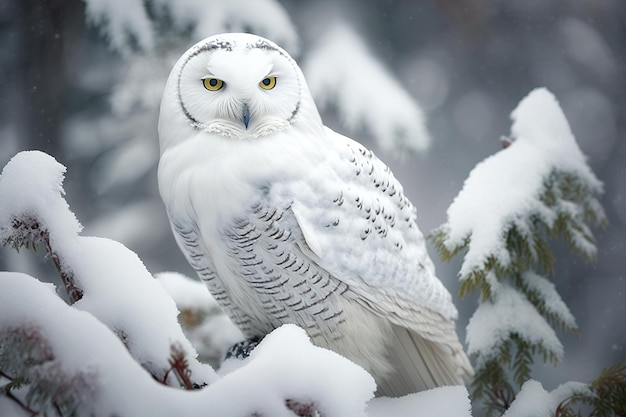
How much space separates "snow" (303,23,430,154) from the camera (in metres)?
1.65

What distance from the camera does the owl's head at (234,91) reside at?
990mm

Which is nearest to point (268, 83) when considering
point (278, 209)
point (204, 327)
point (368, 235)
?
point (278, 209)

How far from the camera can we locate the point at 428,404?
1085mm

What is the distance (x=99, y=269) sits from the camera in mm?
775

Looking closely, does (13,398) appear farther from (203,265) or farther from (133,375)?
(203,265)

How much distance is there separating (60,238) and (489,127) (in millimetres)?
1294

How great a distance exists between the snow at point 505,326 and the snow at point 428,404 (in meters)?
0.31

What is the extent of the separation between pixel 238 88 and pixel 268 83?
0.07m

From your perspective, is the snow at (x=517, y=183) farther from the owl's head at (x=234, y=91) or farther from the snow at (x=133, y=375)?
the snow at (x=133, y=375)

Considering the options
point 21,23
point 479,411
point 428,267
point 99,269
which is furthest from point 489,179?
point 21,23

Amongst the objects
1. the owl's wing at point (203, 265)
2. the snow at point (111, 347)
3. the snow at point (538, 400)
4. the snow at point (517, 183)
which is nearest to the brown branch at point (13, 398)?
the snow at point (111, 347)

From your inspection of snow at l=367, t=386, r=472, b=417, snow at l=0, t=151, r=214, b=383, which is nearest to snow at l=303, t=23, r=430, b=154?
snow at l=367, t=386, r=472, b=417

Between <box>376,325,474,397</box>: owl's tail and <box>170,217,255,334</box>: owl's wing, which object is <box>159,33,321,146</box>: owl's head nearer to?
<box>170,217,255,334</box>: owl's wing

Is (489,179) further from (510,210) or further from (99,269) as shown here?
(99,269)
